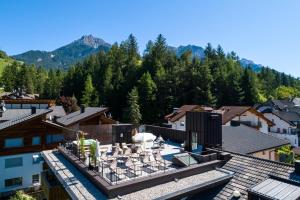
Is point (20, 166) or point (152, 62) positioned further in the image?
point (152, 62)

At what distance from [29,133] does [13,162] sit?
127 inches

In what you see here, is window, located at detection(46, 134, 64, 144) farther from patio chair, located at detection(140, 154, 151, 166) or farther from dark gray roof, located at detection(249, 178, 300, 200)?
dark gray roof, located at detection(249, 178, 300, 200)

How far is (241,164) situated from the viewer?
12812 mm

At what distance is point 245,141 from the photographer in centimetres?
2214

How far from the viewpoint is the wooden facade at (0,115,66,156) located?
2753cm

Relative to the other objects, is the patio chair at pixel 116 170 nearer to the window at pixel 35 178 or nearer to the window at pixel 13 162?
the window at pixel 13 162

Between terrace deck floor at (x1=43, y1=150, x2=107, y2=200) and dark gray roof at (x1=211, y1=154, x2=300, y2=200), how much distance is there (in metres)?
4.53

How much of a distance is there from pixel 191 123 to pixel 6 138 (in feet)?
66.4

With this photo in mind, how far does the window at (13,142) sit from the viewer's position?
27.7 metres

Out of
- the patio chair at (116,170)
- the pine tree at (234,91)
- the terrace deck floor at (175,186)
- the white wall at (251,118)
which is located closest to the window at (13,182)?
the patio chair at (116,170)

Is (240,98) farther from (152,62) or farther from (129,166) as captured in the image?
(129,166)

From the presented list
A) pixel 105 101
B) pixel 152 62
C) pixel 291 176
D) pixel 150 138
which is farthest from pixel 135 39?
pixel 291 176

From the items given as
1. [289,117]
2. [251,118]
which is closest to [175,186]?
[251,118]

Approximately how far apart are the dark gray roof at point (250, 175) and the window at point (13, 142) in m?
23.2
